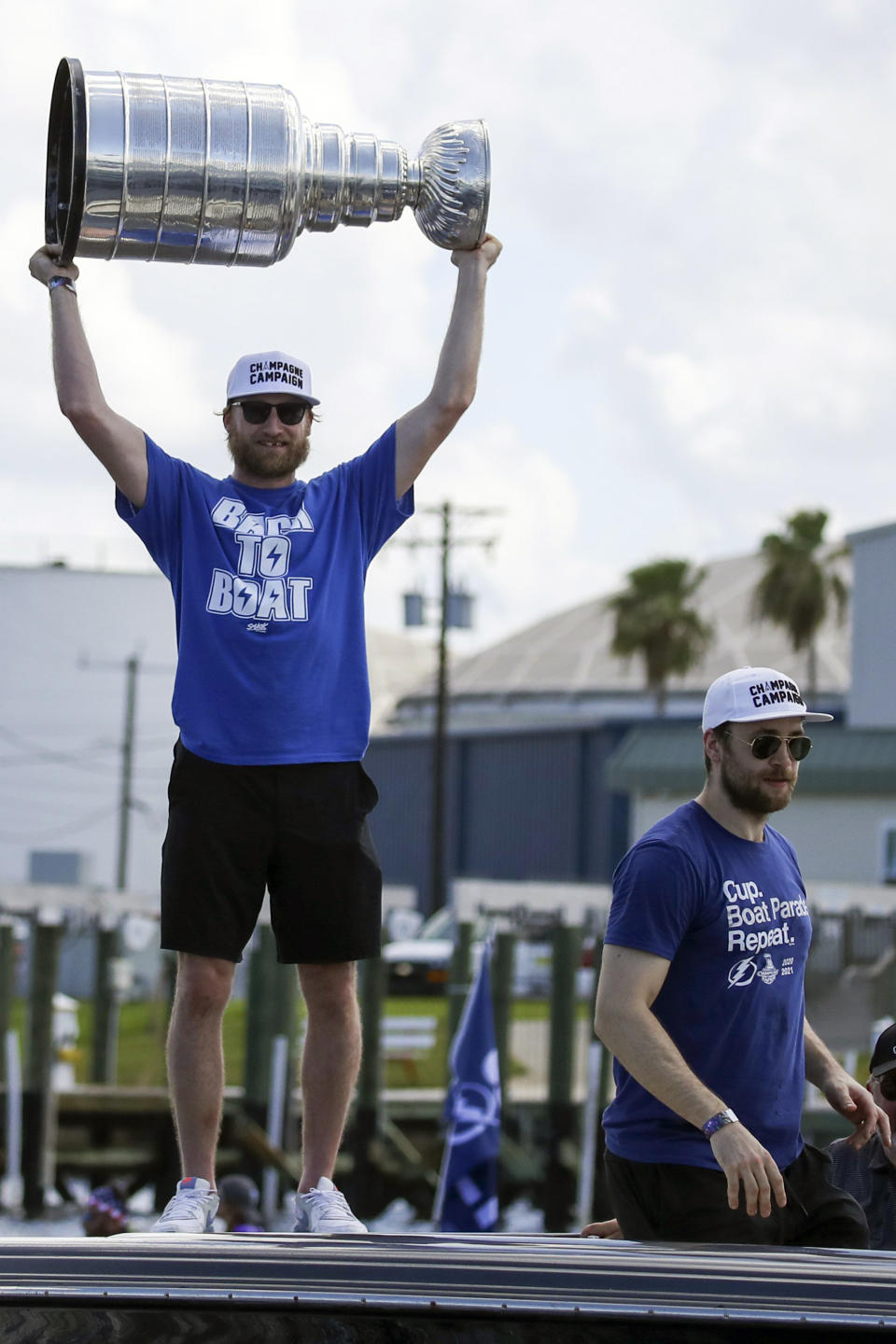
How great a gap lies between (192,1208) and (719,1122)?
113 cm

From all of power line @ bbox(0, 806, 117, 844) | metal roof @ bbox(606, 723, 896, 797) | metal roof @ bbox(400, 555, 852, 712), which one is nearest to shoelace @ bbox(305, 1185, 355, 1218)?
metal roof @ bbox(606, 723, 896, 797)

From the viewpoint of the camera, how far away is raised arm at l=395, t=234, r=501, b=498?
4645mm

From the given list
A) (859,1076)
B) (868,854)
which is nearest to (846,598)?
(868,854)

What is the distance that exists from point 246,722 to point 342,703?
0.76 feet

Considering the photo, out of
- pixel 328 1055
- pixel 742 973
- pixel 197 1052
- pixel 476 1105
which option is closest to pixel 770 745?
pixel 742 973

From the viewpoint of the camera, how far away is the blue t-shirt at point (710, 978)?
4.25 metres

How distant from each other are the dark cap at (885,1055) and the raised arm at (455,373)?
2.01 m

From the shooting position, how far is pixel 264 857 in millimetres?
4457

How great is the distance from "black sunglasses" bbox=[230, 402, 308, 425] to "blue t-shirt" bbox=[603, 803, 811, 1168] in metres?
1.27

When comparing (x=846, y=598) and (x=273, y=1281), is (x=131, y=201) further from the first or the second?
(x=846, y=598)

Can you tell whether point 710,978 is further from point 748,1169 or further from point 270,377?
point 270,377

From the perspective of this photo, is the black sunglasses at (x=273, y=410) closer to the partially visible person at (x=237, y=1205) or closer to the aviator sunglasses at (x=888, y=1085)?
the aviator sunglasses at (x=888, y=1085)

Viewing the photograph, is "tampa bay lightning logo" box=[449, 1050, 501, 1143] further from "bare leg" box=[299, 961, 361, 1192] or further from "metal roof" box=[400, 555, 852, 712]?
"metal roof" box=[400, 555, 852, 712]

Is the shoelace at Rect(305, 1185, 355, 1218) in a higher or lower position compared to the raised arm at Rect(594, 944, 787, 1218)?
lower
